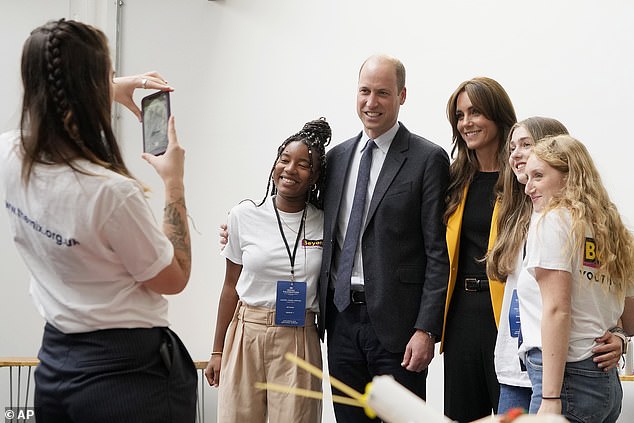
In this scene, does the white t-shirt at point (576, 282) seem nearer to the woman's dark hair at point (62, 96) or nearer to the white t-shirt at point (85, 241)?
the white t-shirt at point (85, 241)

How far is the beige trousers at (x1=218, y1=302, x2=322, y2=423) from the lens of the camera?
3441 millimetres

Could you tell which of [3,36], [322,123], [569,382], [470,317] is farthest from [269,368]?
[3,36]

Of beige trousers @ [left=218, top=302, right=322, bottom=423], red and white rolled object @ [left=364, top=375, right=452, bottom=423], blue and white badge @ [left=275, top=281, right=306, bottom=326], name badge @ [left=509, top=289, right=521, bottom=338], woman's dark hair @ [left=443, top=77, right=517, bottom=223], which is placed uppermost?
woman's dark hair @ [left=443, top=77, right=517, bottom=223]

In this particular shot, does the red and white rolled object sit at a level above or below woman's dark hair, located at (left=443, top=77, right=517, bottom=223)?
below

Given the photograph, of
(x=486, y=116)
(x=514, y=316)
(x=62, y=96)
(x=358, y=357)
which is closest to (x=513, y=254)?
(x=514, y=316)

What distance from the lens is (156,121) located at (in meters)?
2.26

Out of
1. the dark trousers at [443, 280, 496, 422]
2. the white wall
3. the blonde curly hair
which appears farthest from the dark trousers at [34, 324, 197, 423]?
the white wall

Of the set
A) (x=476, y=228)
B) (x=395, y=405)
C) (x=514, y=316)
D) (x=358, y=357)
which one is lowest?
(x=358, y=357)

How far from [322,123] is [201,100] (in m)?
2.19

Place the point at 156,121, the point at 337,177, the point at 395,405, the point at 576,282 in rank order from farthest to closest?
the point at 337,177
the point at 576,282
the point at 156,121
the point at 395,405

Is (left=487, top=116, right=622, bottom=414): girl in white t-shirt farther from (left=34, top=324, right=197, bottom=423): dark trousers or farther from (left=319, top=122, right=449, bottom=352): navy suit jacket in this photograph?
(left=34, top=324, right=197, bottom=423): dark trousers

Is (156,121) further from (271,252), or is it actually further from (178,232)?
(271,252)

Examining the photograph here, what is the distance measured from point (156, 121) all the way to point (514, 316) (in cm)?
139

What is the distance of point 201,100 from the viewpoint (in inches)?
229
